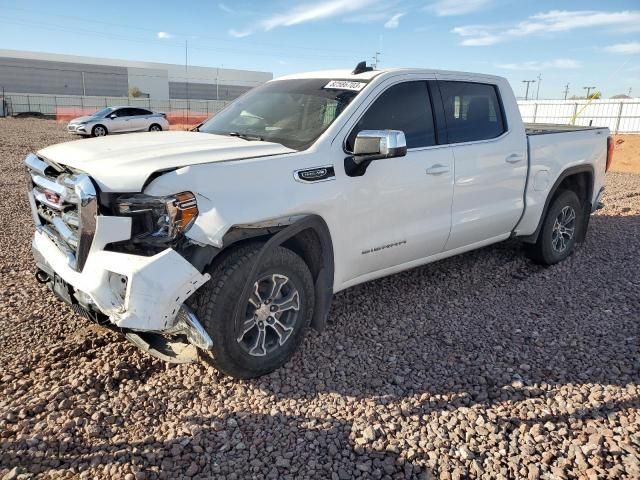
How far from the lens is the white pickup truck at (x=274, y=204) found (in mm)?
2807

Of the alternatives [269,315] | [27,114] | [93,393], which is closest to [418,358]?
[269,315]

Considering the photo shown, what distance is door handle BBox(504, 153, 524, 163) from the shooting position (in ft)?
15.8

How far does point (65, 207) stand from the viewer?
122 inches

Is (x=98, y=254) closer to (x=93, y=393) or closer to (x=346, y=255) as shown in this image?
(x=93, y=393)

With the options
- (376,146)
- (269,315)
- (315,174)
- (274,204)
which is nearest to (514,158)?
(376,146)

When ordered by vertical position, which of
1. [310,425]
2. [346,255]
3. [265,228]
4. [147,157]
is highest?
[147,157]

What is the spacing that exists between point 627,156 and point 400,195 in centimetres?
1811

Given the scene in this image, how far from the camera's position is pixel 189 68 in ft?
288

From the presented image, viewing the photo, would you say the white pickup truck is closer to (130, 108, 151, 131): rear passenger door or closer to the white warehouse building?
(130, 108, 151, 131): rear passenger door

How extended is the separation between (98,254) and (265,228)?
925 millimetres

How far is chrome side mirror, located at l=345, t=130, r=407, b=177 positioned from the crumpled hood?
1.48 feet

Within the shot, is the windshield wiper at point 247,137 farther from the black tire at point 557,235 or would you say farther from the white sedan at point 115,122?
the white sedan at point 115,122

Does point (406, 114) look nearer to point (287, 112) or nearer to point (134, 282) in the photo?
point (287, 112)

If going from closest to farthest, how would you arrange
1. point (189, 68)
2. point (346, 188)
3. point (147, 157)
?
point (147, 157) → point (346, 188) → point (189, 68)
